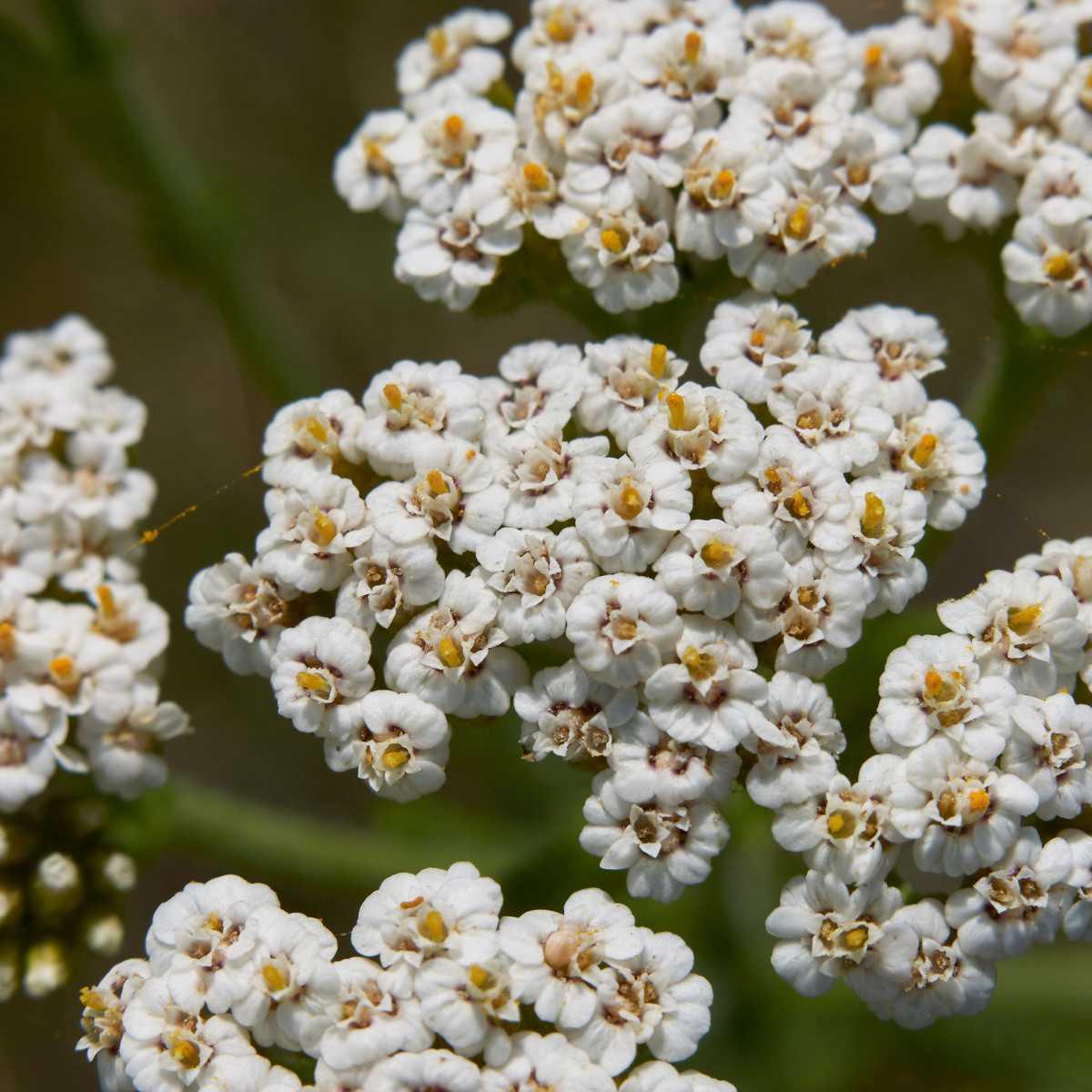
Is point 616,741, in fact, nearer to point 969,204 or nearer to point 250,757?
point 969,204

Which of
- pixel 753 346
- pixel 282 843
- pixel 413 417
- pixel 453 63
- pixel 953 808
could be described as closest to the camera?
pixel 953 808

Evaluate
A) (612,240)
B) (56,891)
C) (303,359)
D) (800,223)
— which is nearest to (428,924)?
(56,891)

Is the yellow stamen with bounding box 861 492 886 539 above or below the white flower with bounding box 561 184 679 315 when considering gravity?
below

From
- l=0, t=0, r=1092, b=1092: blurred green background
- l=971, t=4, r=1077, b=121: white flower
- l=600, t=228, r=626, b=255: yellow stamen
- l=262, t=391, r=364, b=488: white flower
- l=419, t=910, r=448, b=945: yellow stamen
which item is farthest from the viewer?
l=0, t=0, r=1092, b=1092: blurred green background

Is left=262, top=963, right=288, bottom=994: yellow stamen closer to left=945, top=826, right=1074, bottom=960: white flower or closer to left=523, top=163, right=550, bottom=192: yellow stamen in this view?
left=945, top=826, right=1074, bottom=960: white flower

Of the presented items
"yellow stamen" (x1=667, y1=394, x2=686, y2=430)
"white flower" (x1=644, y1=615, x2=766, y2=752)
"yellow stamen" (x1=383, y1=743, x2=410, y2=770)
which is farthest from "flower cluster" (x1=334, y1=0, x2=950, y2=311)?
"yellow stamen" (x1=383, y1=743, x2=410, y2=770)

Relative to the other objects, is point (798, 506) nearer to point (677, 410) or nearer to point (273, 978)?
point (677, 410)

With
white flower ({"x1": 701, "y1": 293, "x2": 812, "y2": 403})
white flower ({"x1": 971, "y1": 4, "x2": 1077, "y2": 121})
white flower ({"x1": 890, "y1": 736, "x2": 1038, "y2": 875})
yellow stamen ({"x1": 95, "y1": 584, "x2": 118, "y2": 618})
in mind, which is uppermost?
white flower ({"x1": 971, "y1": 4, "x2": 1077, "y2": 121})
